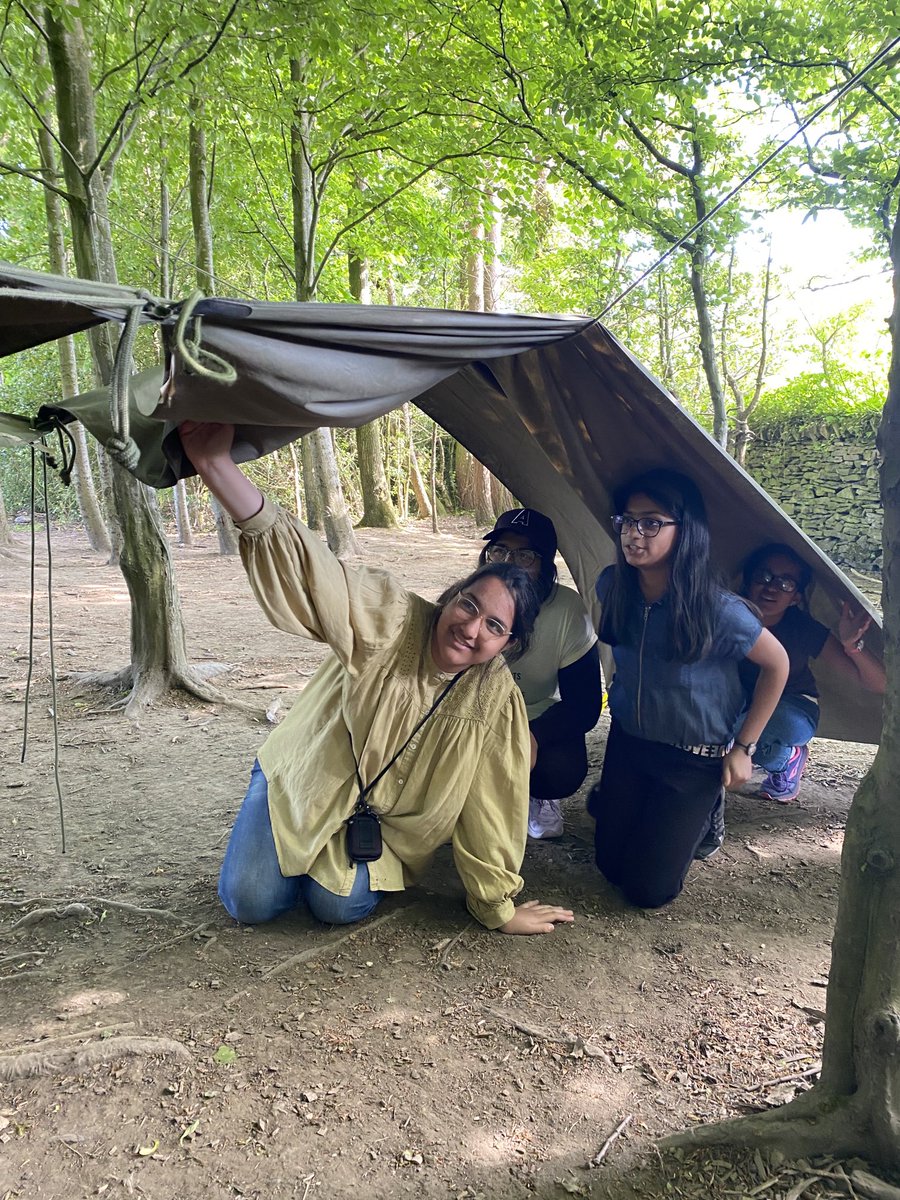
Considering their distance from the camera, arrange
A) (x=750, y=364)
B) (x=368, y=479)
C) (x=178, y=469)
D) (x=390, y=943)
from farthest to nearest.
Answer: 1. (x=368, y=479)
2. (x=750, y=364)
3. (x=390, y=943)
4. (x=178, y=469)

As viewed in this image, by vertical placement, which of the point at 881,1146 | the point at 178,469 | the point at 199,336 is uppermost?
the point at 199,336

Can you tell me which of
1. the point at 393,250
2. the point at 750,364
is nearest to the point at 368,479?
the point at 393,250

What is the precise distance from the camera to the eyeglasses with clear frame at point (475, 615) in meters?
2.07

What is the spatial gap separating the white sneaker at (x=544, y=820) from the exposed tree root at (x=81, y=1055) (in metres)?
1.52

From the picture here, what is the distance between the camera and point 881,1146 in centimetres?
138

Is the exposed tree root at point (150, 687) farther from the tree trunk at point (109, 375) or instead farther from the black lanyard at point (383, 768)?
the black lanyard at point (383, 768)

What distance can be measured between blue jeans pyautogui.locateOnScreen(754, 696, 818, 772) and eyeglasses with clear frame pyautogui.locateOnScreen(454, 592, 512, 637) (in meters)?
1.59

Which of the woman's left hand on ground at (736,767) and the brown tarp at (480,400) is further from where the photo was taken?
the woman's left hand on ground at (736,767)

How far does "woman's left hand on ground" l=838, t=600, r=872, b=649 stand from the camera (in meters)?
2.78

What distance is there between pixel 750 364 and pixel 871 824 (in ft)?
40.9

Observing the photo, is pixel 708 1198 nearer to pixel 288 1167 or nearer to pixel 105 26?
pixel 288 1167

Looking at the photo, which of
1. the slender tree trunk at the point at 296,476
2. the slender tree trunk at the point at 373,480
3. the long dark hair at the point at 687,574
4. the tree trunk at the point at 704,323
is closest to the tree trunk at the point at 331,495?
the slender tree trunk at the point at 373,480

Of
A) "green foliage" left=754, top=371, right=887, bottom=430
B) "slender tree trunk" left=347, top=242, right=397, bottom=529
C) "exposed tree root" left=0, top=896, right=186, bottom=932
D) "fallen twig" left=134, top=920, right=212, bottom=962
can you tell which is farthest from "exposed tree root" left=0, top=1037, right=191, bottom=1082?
"slender tree trunk" left=347, top=242, right=397, bottom=529

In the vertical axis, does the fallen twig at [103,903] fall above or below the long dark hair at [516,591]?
below
